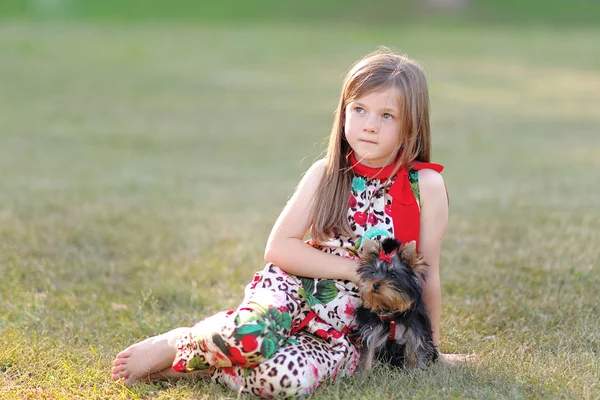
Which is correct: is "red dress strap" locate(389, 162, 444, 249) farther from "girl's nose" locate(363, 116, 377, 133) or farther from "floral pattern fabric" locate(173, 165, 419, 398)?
"girl's nose" locate(363, 116, 377, 133)

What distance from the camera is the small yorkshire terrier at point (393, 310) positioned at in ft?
11.2

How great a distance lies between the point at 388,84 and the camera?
12.1ft

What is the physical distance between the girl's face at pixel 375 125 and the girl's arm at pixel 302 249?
24 centimetres

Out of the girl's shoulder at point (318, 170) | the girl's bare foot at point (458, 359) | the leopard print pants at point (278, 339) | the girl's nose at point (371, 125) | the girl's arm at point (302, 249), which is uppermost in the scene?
the girl's nose at point (371, 125)

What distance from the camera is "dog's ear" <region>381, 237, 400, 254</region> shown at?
3496 millimetres

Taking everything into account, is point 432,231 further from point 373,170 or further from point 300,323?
point 300,323

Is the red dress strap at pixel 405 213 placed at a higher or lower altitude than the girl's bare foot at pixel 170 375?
higher

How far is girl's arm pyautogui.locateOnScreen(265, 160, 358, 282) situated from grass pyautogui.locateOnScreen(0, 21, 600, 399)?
488 millimetres

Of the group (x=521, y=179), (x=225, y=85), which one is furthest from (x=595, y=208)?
(x=225, y=85)

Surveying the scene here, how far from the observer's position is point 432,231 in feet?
12.3

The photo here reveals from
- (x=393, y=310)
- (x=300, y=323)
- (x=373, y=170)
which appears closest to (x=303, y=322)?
(x=300, y=323)

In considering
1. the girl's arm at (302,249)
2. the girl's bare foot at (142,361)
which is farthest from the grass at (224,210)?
the girl's arm at (302,249)

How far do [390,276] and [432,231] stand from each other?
0.42 meters

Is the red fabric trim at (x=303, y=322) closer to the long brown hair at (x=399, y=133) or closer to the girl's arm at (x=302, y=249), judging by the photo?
the girl's arm at (x=302, y=249)
